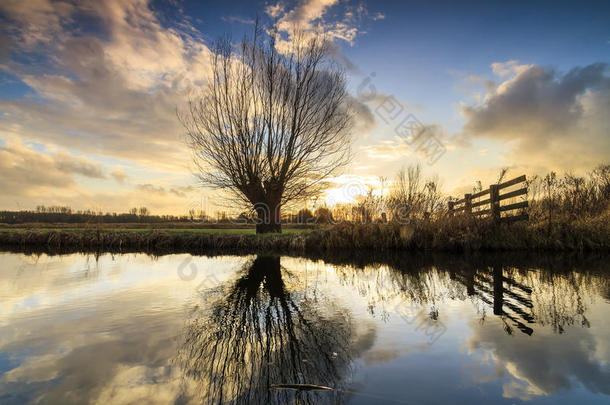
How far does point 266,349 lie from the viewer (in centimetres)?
207

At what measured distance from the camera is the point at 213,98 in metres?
14.8

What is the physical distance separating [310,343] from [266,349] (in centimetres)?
31

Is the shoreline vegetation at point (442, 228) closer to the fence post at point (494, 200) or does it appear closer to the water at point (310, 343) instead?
the fence post at point (494, 200)

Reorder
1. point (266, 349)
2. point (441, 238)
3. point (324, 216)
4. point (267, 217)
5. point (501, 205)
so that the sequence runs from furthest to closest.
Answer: point (267, 217) → point (324, 216) → point (501, 205) → point (441, 238) → point (266, 349)

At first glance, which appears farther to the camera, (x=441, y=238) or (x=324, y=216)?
(x=324, y=216)

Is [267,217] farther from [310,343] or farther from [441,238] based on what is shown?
[310,343]

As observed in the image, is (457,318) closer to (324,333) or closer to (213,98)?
(324,333)

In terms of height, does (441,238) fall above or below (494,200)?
below

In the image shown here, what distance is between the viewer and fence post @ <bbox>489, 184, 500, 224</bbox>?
9.81 meters

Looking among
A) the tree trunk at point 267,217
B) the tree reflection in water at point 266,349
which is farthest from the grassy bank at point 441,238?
the tree reflection in water at point 266,349

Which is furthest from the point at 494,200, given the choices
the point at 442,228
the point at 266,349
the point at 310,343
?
the point at 266,349

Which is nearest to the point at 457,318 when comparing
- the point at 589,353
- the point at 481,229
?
the point at 589,353

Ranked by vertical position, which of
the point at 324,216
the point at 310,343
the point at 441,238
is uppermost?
the point at 324,216

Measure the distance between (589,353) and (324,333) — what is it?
5.56 ft
